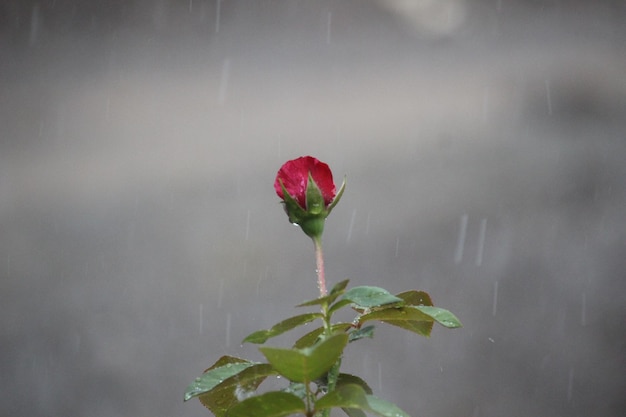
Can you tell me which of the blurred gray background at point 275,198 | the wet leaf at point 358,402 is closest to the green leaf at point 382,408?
the wet leaf at point 358,402

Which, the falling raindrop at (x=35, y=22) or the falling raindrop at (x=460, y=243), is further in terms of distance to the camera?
the falling raindrop at (x=460, y=243)

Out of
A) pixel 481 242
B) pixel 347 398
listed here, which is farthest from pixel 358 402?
pixel 481 242

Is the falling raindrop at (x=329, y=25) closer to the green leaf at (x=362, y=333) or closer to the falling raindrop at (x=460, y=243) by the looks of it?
the falling raindrop at (x=460, y=243)

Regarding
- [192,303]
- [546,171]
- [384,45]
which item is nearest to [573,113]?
[546,171]

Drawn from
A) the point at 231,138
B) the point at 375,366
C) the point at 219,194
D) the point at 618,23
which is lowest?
the point at 375,366

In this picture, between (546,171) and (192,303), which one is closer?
(192,303)

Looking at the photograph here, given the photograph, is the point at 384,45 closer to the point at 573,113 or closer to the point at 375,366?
the point at 573,113

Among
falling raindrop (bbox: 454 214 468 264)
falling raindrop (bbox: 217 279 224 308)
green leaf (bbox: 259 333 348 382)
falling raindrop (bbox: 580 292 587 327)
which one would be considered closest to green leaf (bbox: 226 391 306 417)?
green leaf (bbox: 259 333 348 382)
